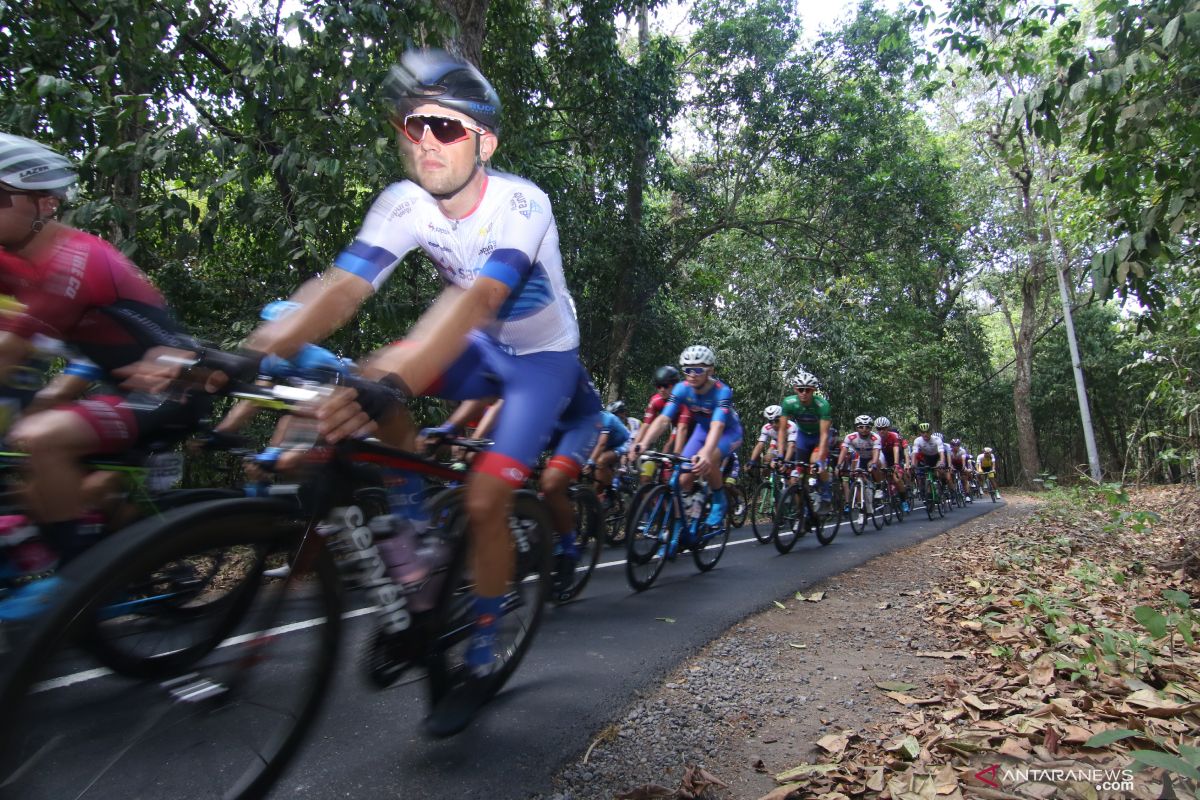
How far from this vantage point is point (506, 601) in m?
2.90

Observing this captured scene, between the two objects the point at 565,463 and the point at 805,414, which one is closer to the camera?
the point at 565,463

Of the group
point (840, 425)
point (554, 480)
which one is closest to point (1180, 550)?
point (554, 480)

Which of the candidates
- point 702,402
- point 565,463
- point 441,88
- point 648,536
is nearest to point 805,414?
point 702,402

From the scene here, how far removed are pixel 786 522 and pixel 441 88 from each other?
692cm

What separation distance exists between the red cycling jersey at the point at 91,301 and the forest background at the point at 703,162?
2.31m

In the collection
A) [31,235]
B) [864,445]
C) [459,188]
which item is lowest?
[864,445]

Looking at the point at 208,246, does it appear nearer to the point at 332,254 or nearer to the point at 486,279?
the point at 332,254

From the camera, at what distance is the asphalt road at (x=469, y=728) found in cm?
173

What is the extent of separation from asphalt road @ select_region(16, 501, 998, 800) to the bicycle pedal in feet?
0.10

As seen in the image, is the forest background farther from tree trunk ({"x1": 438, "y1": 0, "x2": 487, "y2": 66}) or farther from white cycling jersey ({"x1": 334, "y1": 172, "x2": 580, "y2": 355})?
white cycling jersey ({"x1": 334, "y1": 172, "x2": 580, "y2": 355})

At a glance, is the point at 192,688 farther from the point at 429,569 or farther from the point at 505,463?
the point at 505,463

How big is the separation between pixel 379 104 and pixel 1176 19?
4893 millimetres

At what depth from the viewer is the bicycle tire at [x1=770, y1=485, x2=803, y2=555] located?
26.5ft

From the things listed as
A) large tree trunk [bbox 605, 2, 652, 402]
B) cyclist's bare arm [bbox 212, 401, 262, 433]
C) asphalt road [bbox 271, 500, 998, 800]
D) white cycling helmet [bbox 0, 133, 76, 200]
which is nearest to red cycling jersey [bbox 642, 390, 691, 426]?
asphalt road [bbox 271, 500, 998, 800]
